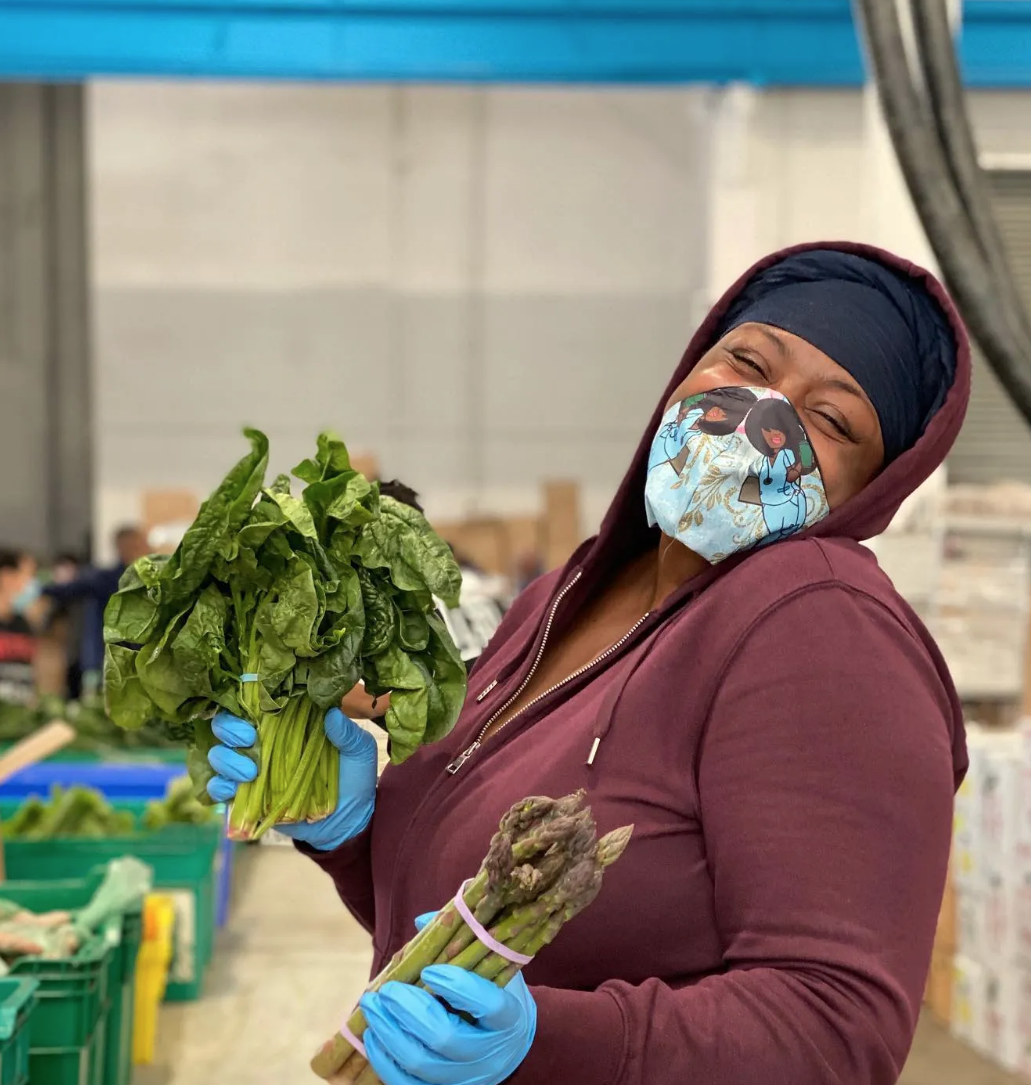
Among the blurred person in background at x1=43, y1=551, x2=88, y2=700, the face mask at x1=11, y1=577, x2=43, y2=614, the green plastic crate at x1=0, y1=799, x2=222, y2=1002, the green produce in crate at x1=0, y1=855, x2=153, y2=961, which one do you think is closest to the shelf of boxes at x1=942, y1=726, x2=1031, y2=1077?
the green plastic crate at x1=0, y1=799, x2=222, y2=1002

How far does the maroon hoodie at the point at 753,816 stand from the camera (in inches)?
47.7

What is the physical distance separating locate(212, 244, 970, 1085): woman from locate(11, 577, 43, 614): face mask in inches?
252

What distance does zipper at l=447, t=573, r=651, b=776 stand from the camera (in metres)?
1.50

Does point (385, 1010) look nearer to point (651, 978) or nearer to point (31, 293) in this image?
point (651, 978)

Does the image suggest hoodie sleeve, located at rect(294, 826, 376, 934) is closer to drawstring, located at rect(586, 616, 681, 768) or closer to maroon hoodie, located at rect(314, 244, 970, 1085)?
maroon hoodie, located at rect(314, 244, 970, 1085)

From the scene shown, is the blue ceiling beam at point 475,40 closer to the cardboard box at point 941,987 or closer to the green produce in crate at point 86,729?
the green produce in crate at point 86,729

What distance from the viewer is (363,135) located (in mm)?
9570

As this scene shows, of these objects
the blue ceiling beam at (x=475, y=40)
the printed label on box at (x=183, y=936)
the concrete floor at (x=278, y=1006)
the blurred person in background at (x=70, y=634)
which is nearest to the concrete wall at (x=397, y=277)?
the blurred person in background at (x=70, y=634)

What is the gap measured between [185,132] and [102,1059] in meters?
7.83

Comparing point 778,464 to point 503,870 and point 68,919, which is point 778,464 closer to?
point 503,870

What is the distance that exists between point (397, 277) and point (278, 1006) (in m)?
6.78

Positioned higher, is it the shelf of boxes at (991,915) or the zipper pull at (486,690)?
the zipper pull at (486,690)

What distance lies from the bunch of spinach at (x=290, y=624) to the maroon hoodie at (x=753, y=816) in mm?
143

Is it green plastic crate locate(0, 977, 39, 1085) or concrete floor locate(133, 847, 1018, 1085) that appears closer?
green plastic crate locate(0, 977, 39, 1085)
